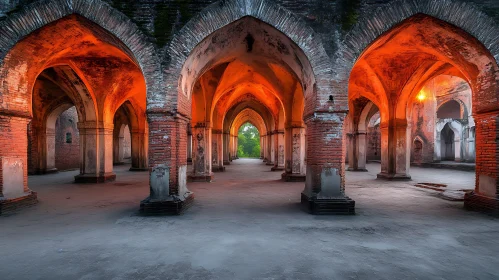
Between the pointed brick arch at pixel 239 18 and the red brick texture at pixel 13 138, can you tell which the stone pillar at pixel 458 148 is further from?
the red brick texture at pixel 13 138

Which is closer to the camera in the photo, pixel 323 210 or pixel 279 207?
pixel 323 210

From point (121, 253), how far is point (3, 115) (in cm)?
483

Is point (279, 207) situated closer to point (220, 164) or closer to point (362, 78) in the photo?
point (362, 78)

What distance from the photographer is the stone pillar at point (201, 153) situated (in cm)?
1159

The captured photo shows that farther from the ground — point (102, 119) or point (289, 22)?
point (289, 22)

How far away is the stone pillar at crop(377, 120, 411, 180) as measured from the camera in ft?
38.0

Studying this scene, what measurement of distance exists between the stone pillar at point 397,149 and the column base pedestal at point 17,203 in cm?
1248

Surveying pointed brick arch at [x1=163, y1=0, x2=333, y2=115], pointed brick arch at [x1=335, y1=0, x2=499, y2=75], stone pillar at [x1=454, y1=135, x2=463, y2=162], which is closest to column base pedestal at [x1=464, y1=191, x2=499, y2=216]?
pointed brick arch at [x1=335, y1=0, x2=499, y2=75]

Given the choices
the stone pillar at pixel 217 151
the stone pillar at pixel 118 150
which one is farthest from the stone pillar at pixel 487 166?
the stone pillar at pixel 118 150

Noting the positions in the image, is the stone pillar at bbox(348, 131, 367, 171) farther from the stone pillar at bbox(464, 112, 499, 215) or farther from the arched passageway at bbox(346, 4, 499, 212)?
the stone pillar at bbox(464, 112, 499, 215)

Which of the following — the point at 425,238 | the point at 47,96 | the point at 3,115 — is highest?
the point at 47,96

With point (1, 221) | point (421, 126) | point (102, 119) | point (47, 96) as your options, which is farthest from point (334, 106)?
point (421, 126)

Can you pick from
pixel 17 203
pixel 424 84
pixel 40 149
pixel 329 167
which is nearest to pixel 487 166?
pixel 329 167

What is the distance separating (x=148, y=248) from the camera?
3965 millimetres
